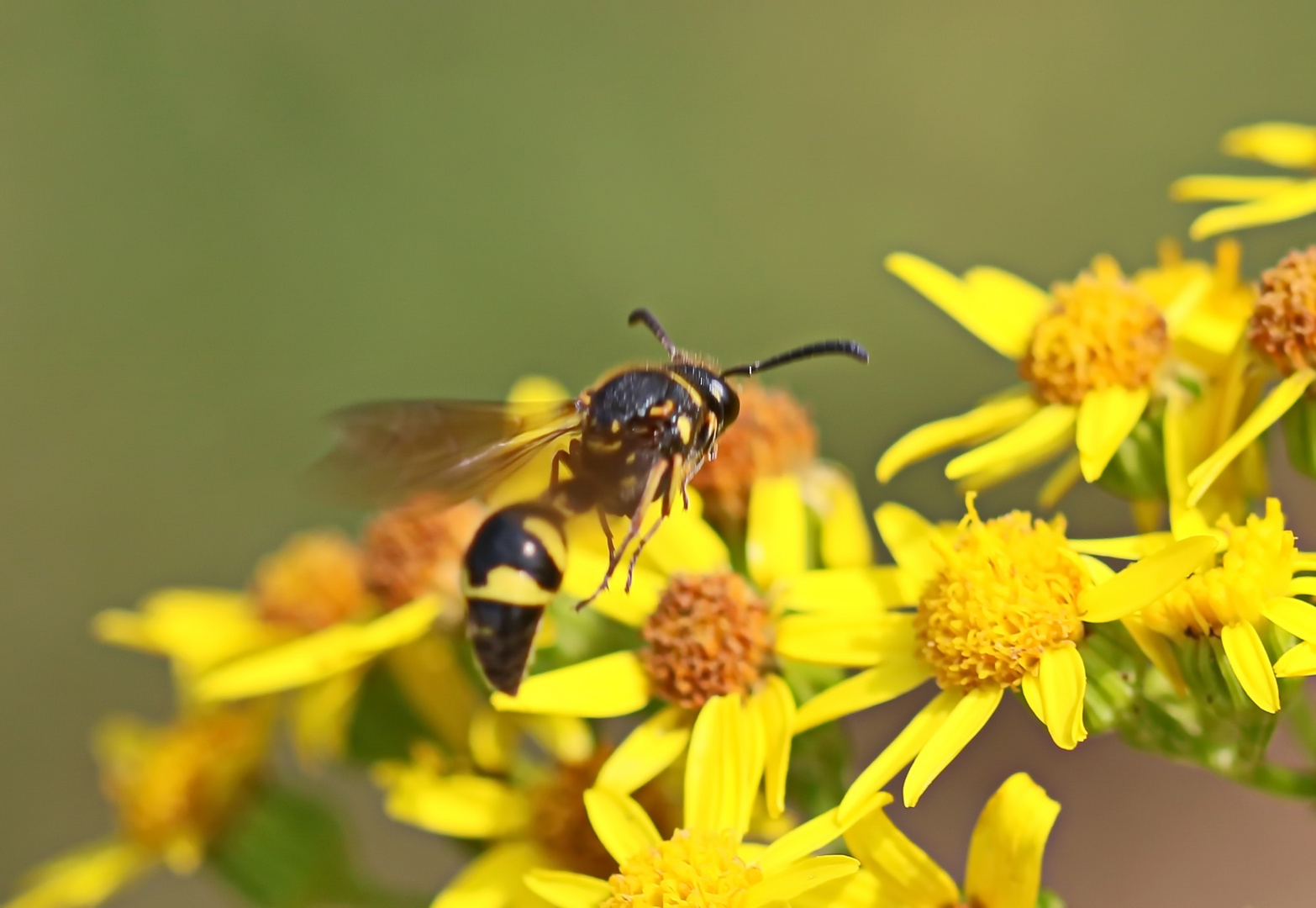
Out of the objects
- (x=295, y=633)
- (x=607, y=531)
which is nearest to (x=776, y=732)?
(x=607, y=531)

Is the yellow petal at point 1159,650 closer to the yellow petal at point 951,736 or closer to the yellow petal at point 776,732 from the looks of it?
the yellow petal at point 951,736

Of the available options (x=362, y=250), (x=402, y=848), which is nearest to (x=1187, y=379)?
(x=402, y=848)

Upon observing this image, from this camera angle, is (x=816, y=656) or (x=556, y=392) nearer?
(x=816, y=656)

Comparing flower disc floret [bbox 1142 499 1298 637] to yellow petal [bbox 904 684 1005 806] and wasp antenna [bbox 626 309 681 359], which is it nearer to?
yellow petal [bbox 904 684 1005 806]

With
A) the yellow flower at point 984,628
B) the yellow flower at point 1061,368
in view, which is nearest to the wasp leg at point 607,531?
the yellow flower at point 984,628

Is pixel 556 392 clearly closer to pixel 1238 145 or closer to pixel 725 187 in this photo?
pixel 1238 145

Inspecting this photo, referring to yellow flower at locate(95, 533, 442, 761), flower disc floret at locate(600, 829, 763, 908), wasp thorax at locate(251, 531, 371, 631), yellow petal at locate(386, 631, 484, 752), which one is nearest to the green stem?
flower disc floret at locate(600, 829, 763, 908)

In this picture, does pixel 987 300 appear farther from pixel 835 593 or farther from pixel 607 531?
pixel 607 531
